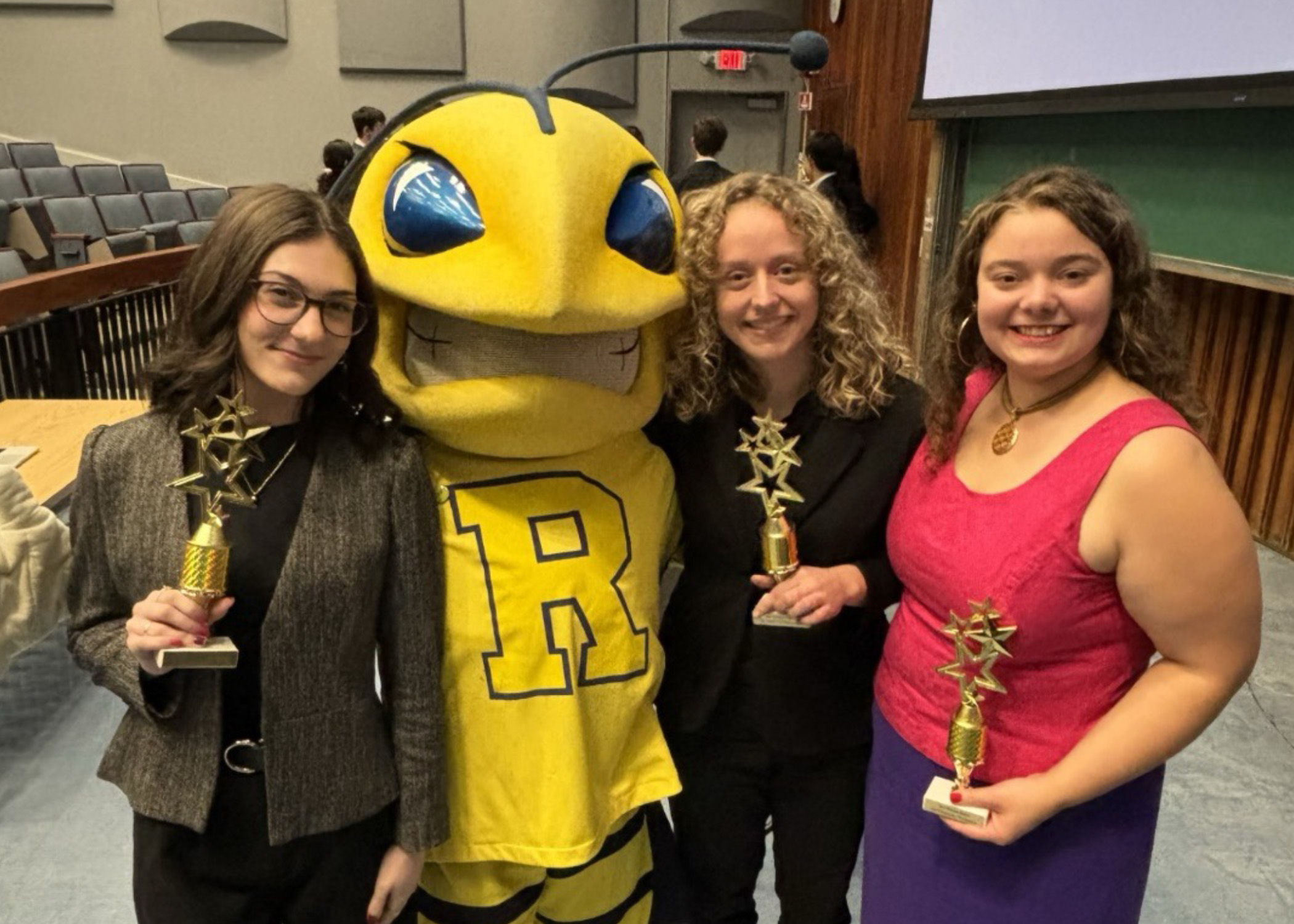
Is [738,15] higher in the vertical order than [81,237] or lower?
Answer: higher

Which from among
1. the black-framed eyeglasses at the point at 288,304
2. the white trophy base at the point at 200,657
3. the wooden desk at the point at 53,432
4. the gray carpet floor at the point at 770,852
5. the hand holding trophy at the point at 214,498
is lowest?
the gray carpet floor at the point at 770,852

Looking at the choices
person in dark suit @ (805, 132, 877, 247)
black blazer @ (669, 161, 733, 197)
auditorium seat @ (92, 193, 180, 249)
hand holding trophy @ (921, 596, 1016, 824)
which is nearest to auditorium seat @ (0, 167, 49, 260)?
auditorium seat @ (92, 193, 180, 249)

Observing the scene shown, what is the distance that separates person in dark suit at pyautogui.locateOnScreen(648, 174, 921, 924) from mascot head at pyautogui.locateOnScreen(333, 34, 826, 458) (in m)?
0.10

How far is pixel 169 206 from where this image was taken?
8.10m

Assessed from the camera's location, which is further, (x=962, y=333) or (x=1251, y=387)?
(x=1251, y=387)

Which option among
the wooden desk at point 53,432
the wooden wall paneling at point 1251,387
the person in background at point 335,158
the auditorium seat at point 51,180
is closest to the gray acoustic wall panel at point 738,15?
the person in background at point 335,158

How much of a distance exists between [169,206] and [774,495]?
8096 millimetres

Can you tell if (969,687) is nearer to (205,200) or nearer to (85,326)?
(85,326)

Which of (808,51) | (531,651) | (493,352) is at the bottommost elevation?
(531,651)

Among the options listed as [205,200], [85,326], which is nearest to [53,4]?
[205,200]

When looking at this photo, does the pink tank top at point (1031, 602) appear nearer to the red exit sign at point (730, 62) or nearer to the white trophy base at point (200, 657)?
the white trophy base at point (200, 657)

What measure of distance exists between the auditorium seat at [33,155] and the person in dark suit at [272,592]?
8.68m

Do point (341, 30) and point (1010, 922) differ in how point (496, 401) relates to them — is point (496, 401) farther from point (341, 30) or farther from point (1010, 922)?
point (341, 30)

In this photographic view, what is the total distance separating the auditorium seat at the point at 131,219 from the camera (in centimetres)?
678
